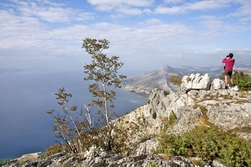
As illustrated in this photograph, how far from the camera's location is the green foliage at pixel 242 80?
955 inches

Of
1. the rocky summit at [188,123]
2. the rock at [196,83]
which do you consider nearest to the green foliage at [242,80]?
the rocky summit at [188,123]

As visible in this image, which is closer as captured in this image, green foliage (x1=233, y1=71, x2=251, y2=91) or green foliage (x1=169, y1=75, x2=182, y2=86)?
green foliage (x1=233, y1=71, x2=251, y2=91)

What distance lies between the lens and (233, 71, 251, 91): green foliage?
79.6 ft

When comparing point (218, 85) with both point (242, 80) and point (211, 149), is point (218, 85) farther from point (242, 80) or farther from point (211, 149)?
point (211, 149)

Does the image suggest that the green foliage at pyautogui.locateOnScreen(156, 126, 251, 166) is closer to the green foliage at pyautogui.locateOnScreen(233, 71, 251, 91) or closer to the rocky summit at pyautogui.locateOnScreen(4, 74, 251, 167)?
the rocky summit at pyautogui.locateOnScreen(4, 74, 251, 167)

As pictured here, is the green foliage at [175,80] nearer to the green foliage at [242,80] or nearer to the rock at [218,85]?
the rock at [218,85]

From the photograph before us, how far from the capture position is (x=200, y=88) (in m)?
30.0

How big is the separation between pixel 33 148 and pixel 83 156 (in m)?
165

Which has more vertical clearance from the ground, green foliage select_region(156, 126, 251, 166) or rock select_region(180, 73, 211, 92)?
rock select_region(180, 73, 211, 92)

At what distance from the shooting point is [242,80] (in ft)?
82.8

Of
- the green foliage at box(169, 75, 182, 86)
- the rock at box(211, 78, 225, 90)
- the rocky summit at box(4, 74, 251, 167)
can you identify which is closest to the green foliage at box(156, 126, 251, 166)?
the rocky summit at box(4, 74, 251, 167)

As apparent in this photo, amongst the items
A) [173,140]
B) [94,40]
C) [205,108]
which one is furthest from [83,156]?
[94,40]

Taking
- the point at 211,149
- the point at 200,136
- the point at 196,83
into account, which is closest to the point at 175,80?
the point at 196,83

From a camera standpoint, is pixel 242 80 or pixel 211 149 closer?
pixel 211 149
